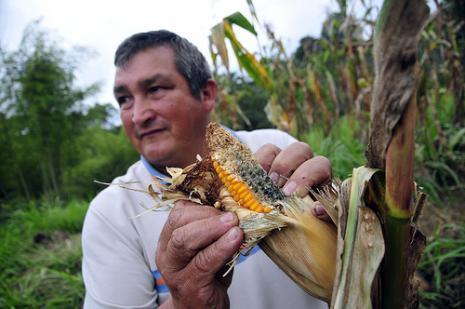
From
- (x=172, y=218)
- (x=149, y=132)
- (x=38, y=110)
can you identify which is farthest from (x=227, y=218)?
(x=38, y=110)

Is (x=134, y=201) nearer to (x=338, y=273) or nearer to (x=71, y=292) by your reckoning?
(x=338, y=273)

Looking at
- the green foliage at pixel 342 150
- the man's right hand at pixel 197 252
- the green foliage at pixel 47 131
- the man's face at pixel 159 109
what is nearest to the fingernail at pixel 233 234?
the man's right hand at pixel 197 252

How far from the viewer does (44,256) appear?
128 inches

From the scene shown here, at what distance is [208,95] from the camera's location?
1482 millimetres

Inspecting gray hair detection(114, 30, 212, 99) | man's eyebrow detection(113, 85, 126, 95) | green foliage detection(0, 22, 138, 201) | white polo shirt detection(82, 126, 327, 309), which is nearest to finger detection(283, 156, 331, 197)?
white polo shirt detection(82, 126, 327, 309)

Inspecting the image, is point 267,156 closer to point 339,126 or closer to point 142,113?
point 142,113

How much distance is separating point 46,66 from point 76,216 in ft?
17.8

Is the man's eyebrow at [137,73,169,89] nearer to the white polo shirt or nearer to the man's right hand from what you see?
the white polo shirt

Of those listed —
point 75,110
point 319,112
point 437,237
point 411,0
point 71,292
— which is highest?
point 75,110

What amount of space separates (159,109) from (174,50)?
0.89ft

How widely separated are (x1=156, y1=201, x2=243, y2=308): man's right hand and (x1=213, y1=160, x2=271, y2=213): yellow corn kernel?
5cm

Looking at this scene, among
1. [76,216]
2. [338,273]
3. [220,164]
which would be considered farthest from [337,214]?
[76,216]

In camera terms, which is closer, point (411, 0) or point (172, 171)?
point (411, 0)

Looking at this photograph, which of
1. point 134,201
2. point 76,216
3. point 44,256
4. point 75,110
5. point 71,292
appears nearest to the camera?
point 134,201
